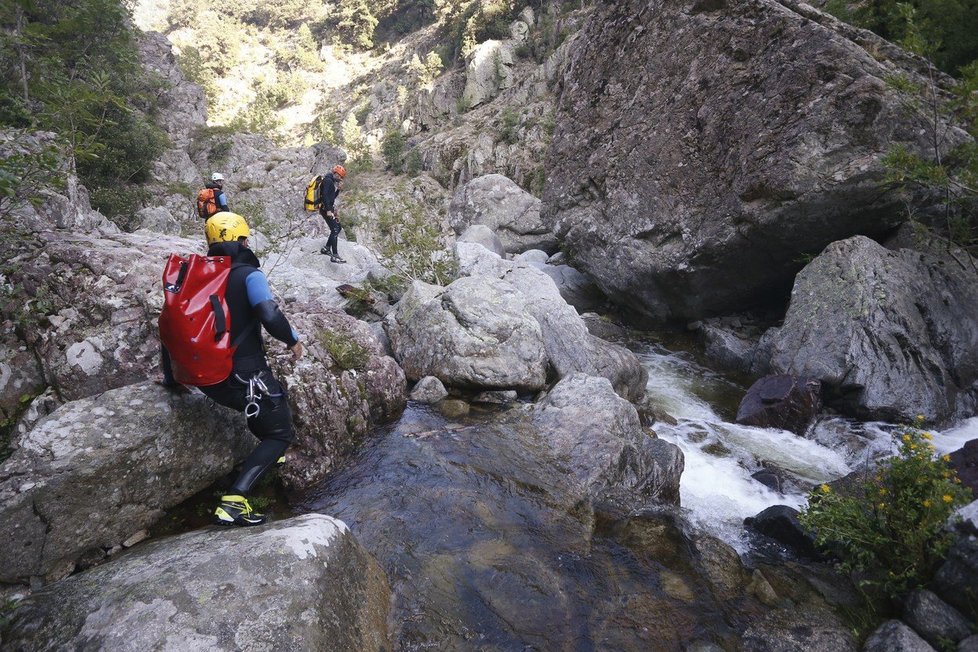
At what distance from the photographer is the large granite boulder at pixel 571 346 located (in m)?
10.1

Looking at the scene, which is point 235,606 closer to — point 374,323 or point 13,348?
point 13,348

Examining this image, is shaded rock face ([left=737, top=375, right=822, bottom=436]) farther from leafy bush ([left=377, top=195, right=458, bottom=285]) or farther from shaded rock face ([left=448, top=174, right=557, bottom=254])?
shaded rock face ([left=448, top=174, right=557, bottom=254])

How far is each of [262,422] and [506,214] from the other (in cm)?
2015

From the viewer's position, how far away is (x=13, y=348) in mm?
5227

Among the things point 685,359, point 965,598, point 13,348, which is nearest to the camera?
point 965,598

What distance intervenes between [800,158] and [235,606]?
1317cm

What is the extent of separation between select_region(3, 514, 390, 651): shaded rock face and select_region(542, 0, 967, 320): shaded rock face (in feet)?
39.5

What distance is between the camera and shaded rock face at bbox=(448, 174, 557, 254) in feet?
73.6

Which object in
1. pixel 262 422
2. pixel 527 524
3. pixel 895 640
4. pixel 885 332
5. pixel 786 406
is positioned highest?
pixel 885 332

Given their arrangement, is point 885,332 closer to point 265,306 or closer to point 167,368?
point 265,306

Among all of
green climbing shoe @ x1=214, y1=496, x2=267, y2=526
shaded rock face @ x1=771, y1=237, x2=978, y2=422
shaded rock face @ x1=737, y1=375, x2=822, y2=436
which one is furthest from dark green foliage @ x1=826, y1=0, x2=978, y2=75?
green climbing shoe @ x1=214, y1=496, x2=267, y2=526

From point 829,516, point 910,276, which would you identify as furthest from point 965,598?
point 910,276

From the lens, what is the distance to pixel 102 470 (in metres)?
4.25

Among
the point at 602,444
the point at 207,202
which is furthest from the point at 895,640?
the point at 207,202
